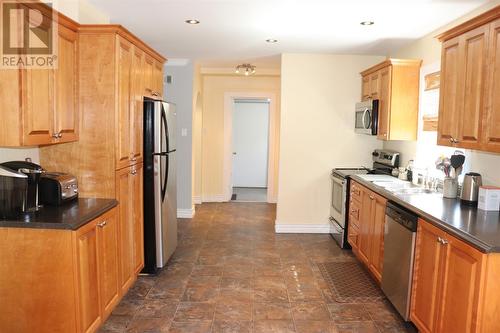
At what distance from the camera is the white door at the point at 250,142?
8844 mm

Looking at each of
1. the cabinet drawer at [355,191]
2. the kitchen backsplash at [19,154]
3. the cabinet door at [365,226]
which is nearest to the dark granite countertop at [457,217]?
the cabinet door at [365,226]

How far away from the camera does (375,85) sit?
184 inches

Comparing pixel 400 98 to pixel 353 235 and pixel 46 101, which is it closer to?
pixel 353 235

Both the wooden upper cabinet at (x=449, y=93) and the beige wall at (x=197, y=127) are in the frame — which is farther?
the beige wall at (x=197, y=127)

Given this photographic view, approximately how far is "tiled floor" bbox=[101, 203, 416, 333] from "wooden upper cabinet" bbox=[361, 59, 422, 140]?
157cm

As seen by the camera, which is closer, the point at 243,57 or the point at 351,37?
the point at 351,37

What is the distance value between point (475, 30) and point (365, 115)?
1956mm

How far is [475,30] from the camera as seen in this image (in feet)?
9.07

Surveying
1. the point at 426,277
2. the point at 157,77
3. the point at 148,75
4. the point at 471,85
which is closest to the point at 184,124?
the point at 157,77

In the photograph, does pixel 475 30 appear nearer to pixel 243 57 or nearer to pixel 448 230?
pixel 448 230

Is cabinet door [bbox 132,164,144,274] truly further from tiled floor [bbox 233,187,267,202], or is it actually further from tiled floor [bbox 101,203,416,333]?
tiled floor [bbox 233,187,267,202]

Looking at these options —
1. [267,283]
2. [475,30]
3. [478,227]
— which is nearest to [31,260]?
[267,283]

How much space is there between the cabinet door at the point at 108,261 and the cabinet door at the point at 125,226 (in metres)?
0.14

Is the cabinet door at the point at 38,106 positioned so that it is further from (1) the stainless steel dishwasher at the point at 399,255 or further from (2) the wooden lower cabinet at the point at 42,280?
Answer: (1) the stainless steel dishwasher at the point at 399,255
